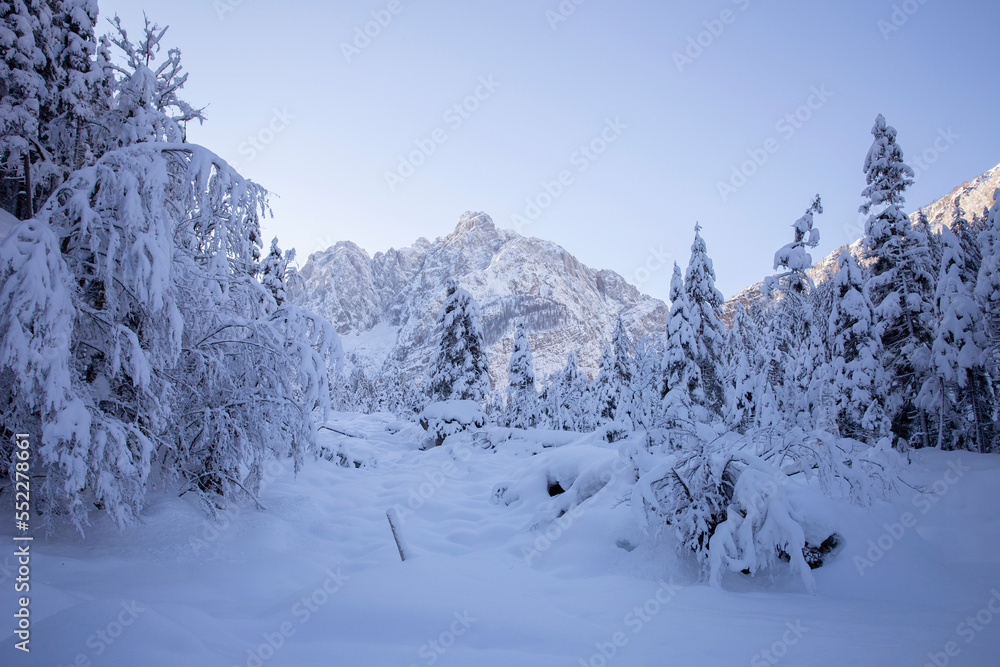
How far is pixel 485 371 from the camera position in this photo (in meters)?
25.2

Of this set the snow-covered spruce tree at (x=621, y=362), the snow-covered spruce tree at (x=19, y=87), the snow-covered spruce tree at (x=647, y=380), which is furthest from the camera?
the snow-covered spruce tree at (x=621, y=362)

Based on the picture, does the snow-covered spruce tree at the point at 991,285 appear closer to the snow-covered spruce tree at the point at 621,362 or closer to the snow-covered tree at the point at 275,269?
the snow-covered spruce tree at the point at 621,362

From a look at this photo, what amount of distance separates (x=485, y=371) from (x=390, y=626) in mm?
22002

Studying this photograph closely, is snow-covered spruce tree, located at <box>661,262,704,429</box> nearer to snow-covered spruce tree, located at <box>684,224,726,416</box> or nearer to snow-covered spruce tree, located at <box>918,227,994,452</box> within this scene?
snow-covered spruce tree, located at <box>684,224,726,416</box>

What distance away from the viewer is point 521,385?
111 ft

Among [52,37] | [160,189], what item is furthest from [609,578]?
[52,37]

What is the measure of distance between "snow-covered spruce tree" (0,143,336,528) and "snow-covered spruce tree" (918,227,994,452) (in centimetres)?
1666

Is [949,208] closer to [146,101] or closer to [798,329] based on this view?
[798,329]

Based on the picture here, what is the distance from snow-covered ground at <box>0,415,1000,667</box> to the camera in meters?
2.81

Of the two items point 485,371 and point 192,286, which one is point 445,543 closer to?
point 192,286

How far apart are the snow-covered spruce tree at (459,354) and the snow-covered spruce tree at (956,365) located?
1766 cm

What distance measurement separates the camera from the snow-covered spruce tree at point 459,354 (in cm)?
2409

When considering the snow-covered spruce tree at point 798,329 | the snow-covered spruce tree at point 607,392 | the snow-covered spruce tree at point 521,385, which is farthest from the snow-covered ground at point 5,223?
the snow-covered spruce tree at point 607,392

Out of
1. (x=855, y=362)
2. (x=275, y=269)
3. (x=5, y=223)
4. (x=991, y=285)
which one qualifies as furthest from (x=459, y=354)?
(x=991, y=285)
